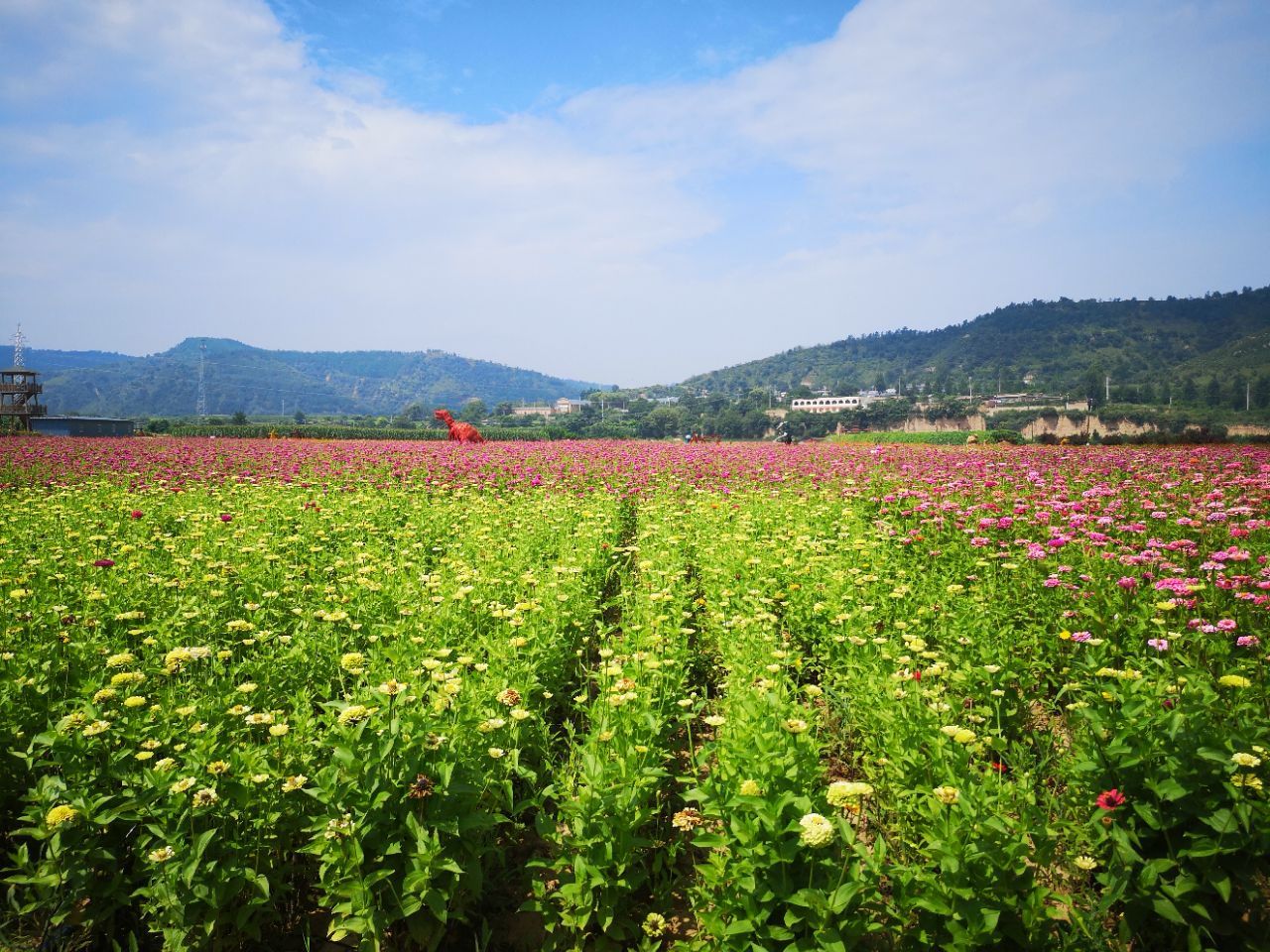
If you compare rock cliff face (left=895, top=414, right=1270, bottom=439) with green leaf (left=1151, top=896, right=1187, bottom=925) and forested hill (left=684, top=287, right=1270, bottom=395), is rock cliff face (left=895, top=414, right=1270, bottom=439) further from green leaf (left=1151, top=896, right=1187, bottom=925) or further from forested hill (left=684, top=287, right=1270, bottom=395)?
green leaf (left=1151, top=896, right=1187, bottom=925)

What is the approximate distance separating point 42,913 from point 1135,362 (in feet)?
454

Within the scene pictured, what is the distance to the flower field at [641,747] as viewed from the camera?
240cm

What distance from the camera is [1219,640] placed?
3.73 meters

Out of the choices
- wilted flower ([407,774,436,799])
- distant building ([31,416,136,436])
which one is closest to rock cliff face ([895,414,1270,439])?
wilted flower ([407,774,436,799])

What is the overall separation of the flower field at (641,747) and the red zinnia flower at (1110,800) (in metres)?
0.10

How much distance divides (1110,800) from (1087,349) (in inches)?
6331

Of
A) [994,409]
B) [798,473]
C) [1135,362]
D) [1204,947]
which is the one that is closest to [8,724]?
[1204,947]

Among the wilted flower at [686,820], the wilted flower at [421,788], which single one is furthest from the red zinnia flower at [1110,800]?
the wilted flower at [421,788]

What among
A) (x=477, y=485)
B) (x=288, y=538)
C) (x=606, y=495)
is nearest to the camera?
(x=288, y=538)

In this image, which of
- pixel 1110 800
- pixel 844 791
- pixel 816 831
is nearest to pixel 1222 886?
pixel 1110 800

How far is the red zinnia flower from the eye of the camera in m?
2.42

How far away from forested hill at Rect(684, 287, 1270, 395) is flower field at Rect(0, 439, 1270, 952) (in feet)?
278

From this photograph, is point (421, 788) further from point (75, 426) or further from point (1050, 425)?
point (1050, 425)

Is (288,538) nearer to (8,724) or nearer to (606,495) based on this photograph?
(8,724)
